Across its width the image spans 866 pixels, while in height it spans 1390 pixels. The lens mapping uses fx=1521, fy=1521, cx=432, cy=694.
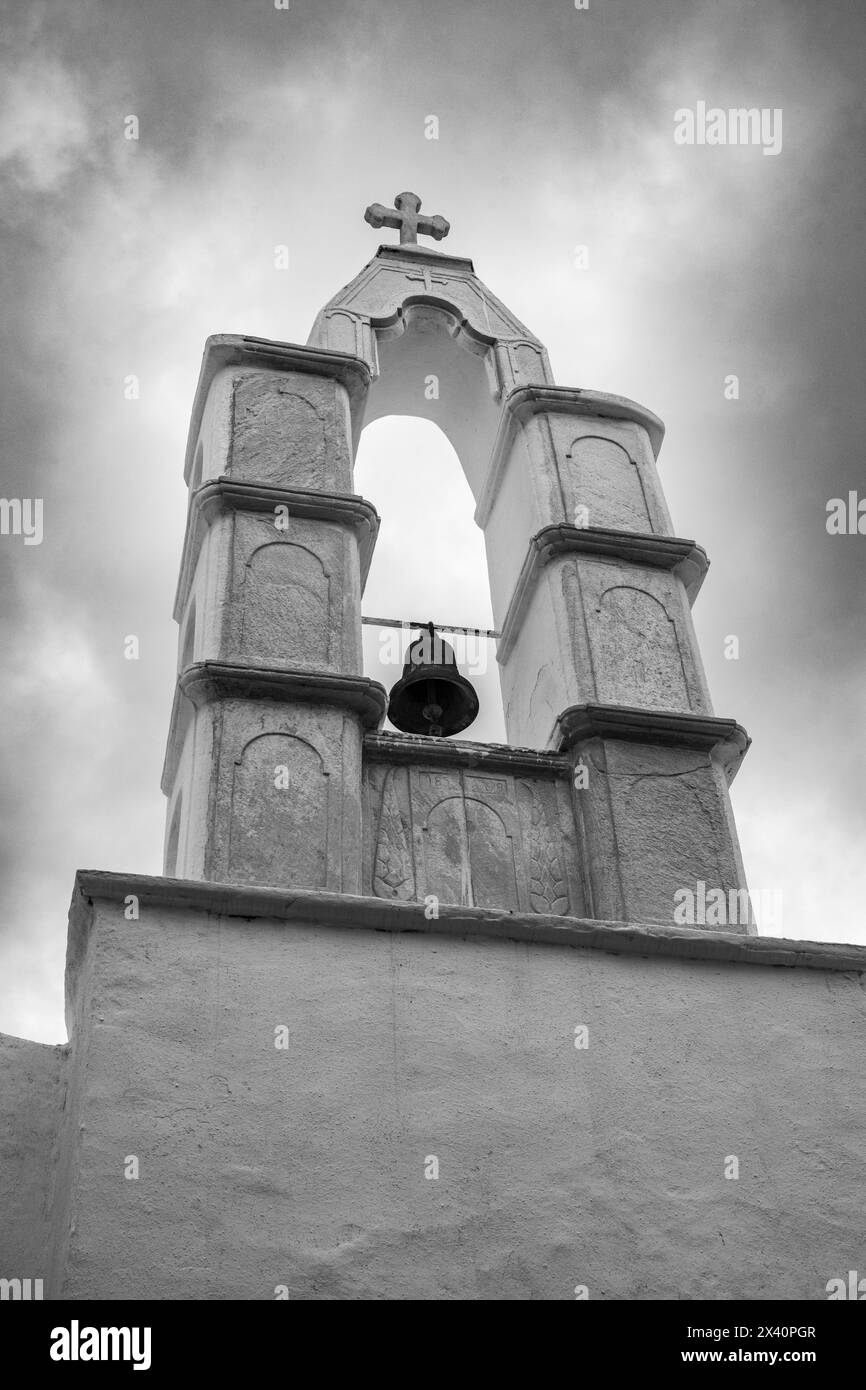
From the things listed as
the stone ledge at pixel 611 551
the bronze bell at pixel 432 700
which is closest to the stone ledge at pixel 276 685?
the stone ledge at pixel 611 551

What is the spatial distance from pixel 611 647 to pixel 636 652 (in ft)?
0.32

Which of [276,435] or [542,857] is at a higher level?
[276,435]

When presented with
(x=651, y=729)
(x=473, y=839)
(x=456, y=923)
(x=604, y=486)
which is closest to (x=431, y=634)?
(x=604, y=486)

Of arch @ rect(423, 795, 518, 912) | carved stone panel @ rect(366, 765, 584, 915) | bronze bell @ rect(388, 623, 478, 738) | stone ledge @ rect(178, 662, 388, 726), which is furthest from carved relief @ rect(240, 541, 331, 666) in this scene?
bronze bell @ rect(388, 623, 478, 738)

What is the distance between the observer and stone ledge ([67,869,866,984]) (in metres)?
4.30

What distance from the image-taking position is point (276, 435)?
630 centimetres

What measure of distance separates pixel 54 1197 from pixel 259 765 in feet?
4.95

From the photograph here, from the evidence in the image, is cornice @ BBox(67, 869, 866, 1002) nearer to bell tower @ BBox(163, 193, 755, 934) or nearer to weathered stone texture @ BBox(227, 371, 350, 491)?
bell tower @ BBox(163, 193, 755, 934)

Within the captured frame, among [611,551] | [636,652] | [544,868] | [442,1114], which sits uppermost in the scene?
[611,551]

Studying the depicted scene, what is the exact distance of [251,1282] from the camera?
3.71 meters

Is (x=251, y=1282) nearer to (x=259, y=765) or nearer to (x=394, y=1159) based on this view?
(x=394, y=1159)

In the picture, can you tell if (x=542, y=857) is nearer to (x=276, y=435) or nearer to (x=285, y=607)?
(x=285, y=607)

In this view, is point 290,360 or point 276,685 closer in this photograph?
point 276,685
